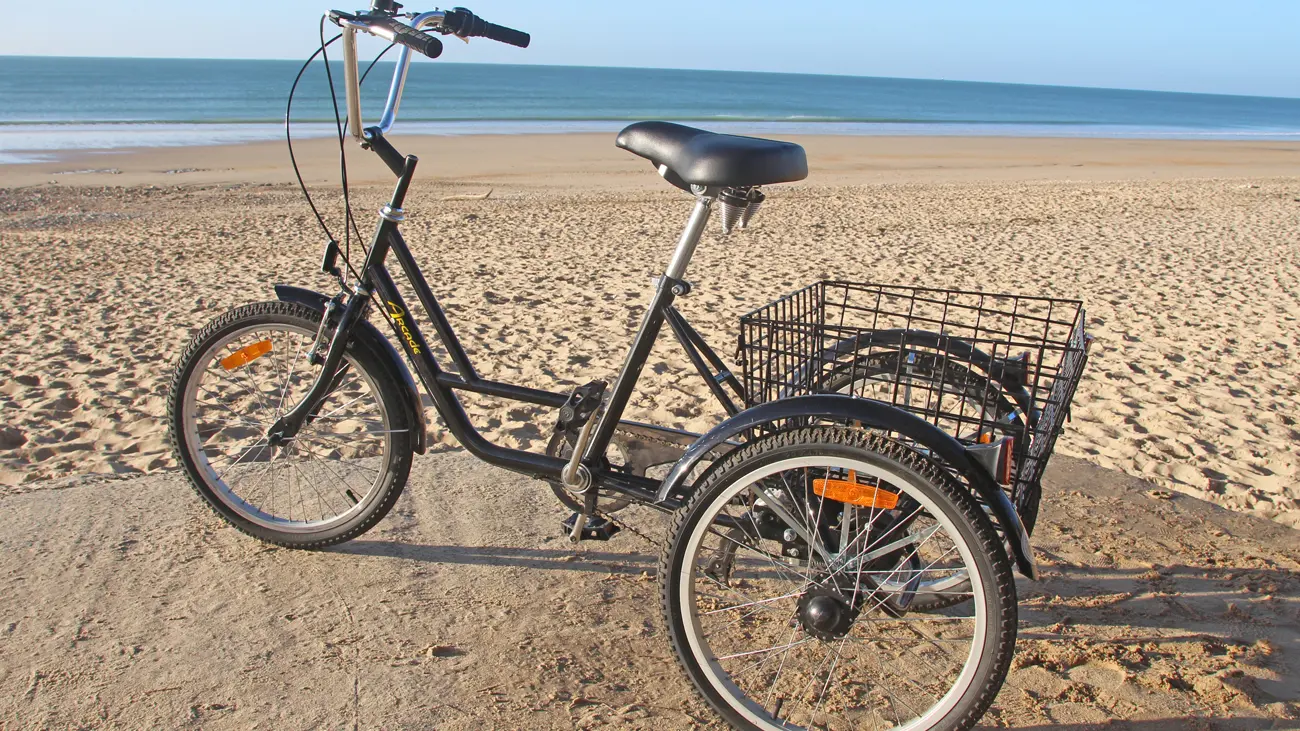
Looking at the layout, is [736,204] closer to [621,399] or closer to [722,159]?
[722,159]

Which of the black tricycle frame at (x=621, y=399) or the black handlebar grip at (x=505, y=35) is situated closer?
the black tricycle frame at (x=621, y=399)

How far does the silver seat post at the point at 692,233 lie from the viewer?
93.3 inches

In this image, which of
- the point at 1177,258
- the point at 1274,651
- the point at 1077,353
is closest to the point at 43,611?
the point at 1077,353

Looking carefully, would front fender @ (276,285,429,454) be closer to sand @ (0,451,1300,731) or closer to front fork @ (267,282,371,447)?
front fork @ (267,282,371,447)

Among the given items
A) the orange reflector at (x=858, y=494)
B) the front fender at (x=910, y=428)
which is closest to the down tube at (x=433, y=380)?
the front fender at (x=910, y=428)

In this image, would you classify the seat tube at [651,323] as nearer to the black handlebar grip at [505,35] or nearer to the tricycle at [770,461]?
the tricycle at [770,461]

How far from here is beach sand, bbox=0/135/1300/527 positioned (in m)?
4.52

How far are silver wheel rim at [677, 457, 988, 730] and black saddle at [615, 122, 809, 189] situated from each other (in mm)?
672

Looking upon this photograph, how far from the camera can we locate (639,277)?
27.3ft

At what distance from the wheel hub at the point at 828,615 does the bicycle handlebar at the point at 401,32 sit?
1670 millimetres

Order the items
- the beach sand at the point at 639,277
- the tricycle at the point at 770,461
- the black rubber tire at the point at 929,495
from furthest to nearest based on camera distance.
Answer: the beach sand at the point at 639,277 → the tricycle at the point at 770,461 → the black rubber tire at the point at 929,495

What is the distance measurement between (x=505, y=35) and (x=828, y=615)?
5.81ft

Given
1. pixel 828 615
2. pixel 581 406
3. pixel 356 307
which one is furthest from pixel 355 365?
pixel 828 615

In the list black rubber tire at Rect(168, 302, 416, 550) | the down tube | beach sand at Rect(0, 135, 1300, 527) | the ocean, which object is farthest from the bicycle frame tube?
the ocean
